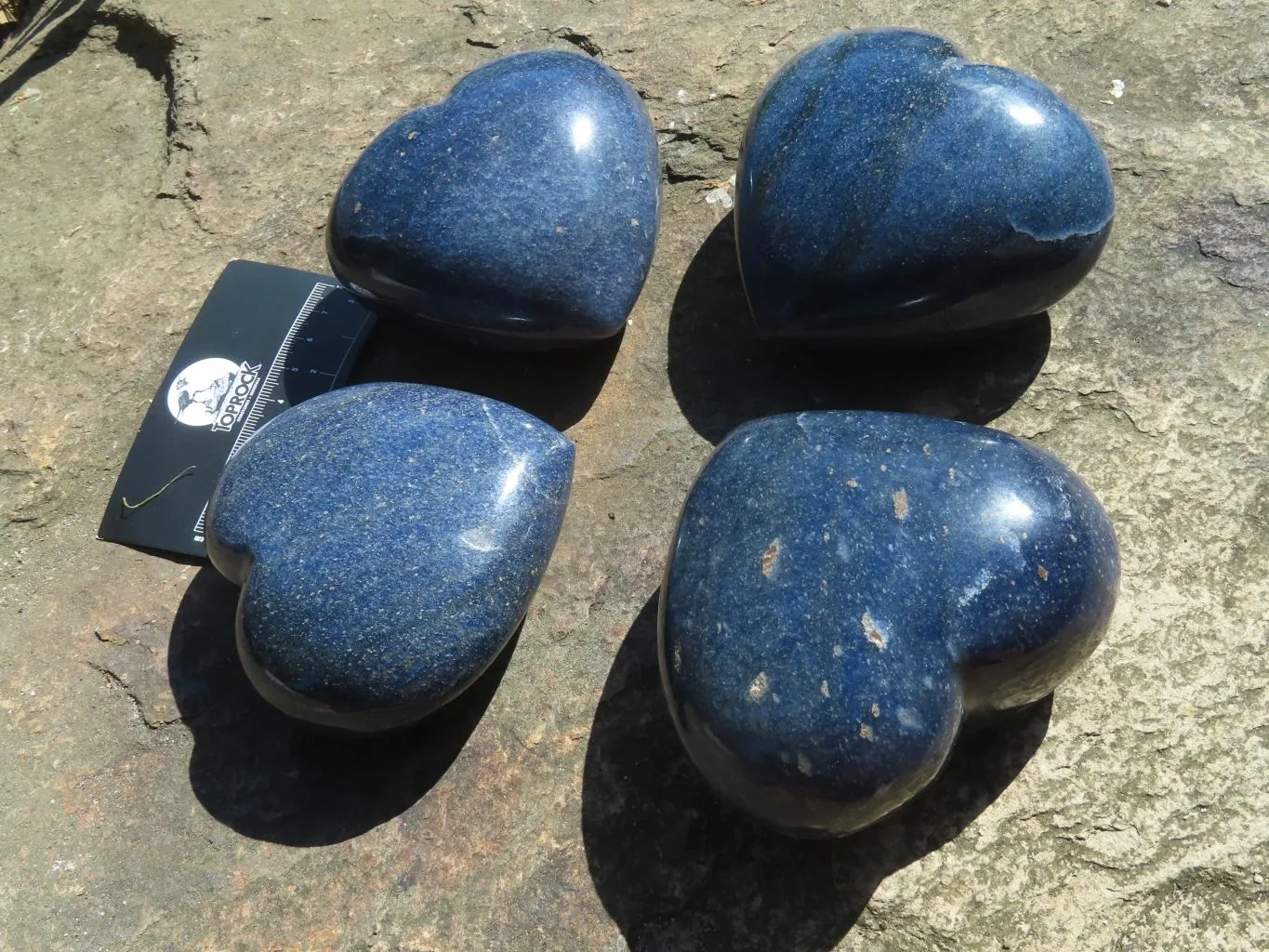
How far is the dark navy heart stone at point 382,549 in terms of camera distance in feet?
4.72

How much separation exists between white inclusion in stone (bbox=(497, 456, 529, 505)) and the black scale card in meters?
0.53

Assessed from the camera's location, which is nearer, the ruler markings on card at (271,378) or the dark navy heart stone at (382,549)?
the dark navy heart stone at (382,549)

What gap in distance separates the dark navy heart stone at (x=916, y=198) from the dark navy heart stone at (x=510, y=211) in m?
0.21

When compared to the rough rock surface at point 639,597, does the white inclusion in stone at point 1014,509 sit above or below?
above

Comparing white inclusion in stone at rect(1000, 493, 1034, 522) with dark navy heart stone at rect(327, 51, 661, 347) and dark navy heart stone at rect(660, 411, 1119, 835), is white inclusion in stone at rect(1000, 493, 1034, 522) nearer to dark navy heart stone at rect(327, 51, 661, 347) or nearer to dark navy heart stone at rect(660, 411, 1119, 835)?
dark navy heart stone at rect(660, 411, 1119, 835)

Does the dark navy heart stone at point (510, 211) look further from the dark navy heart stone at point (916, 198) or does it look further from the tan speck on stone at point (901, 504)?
the tan speck on stone at point (901, 504)

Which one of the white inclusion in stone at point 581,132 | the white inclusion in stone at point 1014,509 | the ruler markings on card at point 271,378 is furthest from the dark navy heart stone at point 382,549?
the white inclusion in stone at point 1014,509

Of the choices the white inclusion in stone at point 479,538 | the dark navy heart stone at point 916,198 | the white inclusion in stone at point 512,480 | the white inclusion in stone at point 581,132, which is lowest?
the white inclusion in stone at point 479,538

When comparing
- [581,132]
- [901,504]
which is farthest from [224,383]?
[901,504]

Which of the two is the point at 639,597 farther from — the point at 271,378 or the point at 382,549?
the point at 271,378

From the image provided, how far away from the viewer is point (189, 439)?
1.91m

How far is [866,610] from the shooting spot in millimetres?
1291

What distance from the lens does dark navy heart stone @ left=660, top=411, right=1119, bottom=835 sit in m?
1.28

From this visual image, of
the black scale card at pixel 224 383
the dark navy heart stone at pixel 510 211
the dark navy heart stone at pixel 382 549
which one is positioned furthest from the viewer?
the black scale card at pixel 224 383
